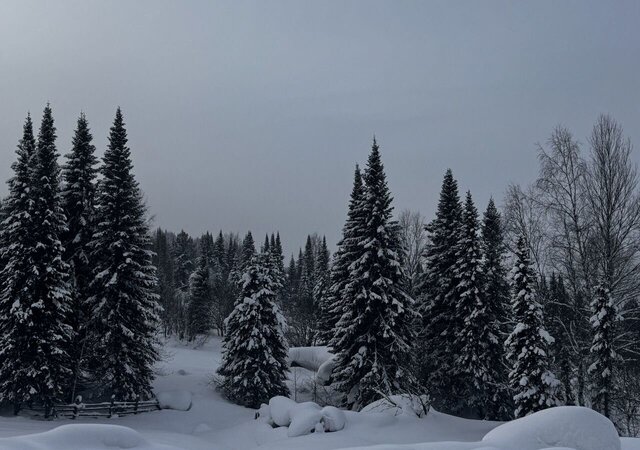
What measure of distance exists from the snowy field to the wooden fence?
2.32 ft

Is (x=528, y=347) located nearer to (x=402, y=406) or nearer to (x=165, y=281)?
(x=402, y=406)

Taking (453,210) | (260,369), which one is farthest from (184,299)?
(453,210)

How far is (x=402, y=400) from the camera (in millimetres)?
21953

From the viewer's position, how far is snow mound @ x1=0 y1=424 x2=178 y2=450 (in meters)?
7.57

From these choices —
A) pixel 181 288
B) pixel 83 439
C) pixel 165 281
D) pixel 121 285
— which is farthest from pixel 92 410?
pixel 181 288

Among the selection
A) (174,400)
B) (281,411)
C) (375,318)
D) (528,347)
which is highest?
(375,318)

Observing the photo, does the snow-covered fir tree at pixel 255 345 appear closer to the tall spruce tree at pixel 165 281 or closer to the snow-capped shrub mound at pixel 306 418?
the snow-capped shrub mound at pixel 306 418

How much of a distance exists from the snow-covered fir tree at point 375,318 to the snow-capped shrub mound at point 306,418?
18.3ft

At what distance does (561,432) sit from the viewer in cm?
906

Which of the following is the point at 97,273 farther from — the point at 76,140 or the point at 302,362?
the point at 302,362

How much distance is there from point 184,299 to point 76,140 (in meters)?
52.3

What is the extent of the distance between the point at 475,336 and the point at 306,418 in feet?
41.3

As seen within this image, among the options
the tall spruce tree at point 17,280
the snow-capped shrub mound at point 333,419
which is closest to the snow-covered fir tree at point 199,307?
the tall spruce tree at point 17,280

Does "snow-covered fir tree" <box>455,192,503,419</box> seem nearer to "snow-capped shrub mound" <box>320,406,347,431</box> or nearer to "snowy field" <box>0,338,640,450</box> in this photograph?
"snowy field" <box>0,338,640,450</box>
